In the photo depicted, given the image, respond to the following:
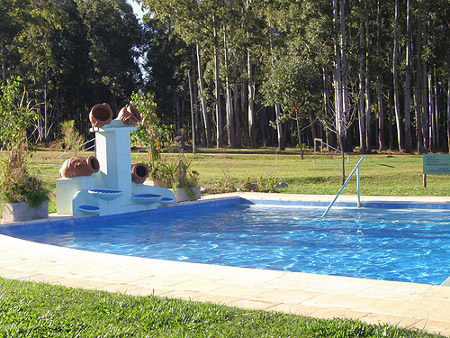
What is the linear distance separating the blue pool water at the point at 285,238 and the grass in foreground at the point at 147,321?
12.2ft

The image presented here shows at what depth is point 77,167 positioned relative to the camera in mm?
11547

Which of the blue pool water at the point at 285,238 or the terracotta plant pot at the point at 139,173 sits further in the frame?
the terracotta plant pot at the point at 139,173

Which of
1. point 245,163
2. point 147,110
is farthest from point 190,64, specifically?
point 147,110

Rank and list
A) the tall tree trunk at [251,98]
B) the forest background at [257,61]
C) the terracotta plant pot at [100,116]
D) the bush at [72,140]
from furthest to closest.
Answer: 1. the tall tree trunk at [251,98]
2. the forest background at [257,61]
3. the bush at [72,140]
4. the terracotta plant pot at [100,116]

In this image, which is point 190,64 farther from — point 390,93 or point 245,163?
point 245,163

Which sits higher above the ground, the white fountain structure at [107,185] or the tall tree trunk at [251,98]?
the tall tree trunk at [251,98]

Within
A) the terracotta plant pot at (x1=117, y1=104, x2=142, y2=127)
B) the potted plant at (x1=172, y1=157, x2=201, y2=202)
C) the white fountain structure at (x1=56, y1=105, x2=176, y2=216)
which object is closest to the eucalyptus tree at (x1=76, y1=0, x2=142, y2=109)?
the potted plant at (x1=172, y1=157, x2=201, y2=202)

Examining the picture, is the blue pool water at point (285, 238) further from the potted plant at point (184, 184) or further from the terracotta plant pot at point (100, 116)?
the terracotta plant pot at point (100, 116)

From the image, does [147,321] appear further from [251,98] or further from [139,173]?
[251,98]

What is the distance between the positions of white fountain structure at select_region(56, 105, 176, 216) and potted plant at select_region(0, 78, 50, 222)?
2.17 feet

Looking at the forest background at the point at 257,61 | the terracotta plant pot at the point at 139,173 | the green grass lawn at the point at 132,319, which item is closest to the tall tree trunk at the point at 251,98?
the forest background at the point at 257,61

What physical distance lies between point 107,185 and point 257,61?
105ft

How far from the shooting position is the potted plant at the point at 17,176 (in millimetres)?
10500

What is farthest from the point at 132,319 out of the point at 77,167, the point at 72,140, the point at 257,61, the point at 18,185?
the point at 257,61
